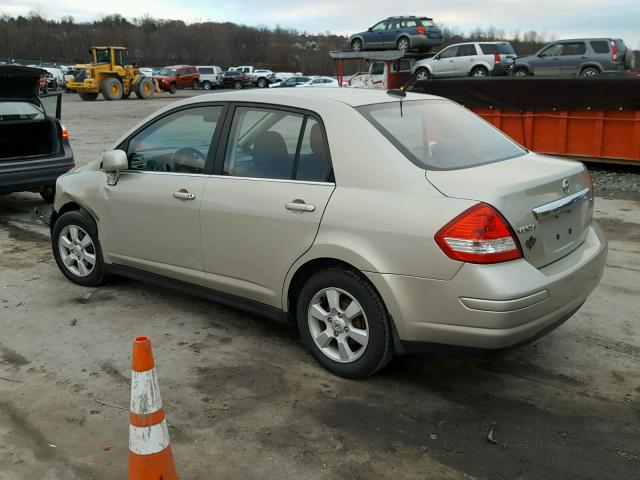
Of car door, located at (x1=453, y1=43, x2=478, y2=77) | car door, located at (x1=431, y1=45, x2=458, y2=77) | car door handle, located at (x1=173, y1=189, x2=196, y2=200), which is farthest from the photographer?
car door, located at (x1=431, y1=45, x2=458, y2=77)

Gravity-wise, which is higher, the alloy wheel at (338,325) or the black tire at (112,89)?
the black tire at (112,89)

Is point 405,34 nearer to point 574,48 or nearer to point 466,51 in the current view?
point 466,51

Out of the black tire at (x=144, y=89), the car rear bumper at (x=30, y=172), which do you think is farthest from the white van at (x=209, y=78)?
the car rear bumper at (x=30, y=172)

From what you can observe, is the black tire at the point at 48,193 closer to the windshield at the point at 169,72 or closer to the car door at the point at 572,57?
the car door at the point at 572,57

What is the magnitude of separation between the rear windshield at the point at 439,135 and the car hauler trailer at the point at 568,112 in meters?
7.00

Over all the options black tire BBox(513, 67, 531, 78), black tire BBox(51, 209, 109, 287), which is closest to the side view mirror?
black tire BBox(51, 209, 109, 287)

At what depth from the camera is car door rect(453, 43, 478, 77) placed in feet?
77.0

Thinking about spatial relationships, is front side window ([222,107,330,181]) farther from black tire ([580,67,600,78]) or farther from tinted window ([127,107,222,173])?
black tire ([580,67,600,78])

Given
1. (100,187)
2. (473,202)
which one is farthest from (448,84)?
(473,202)

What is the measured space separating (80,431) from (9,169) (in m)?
5.58

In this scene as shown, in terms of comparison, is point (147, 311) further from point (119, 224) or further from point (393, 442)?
point (393, 442)

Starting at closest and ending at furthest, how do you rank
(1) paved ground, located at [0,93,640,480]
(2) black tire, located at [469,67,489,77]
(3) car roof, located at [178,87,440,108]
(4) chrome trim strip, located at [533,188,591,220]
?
(1) paved ground, located at [0,93,640,480], (4) chrome trim strip, located at [533,188,591,220], (3) car roof, located at [178,87,440,108], (2) black tire, located at [469,67,489,77]

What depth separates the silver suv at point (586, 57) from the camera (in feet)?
65.5

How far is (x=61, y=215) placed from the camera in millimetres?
5430
